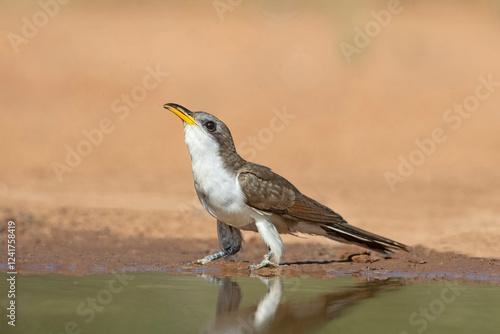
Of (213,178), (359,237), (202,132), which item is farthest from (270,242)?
(202,132)

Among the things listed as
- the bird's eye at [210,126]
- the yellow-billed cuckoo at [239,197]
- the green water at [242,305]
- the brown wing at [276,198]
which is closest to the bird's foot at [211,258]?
the yellow-billed cuckoo at [239,197]

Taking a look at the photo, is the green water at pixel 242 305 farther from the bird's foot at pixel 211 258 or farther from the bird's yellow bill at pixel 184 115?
the bird's yellow bill at pixel 184 115

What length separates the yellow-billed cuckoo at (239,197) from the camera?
28.4 ft

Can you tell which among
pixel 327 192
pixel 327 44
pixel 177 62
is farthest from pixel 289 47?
pixel 327 192

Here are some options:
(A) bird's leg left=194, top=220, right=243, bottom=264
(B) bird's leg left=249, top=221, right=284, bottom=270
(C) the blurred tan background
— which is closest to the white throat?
(B) bird's leg left=249, top=221, right=284, bottom=270

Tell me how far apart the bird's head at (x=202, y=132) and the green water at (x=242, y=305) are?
1.33 meters

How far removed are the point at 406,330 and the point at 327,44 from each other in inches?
772

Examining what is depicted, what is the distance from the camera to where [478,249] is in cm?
1165

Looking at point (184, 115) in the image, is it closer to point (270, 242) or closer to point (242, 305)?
point (270, 242)

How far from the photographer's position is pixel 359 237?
9.59 meters

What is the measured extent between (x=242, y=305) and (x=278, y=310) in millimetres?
370

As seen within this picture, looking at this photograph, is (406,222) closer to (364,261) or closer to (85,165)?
(364,261)

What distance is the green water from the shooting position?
6074 millimetres

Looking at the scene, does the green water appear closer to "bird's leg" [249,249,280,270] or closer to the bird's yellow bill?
"bird's leg" [249,249,280,270]
